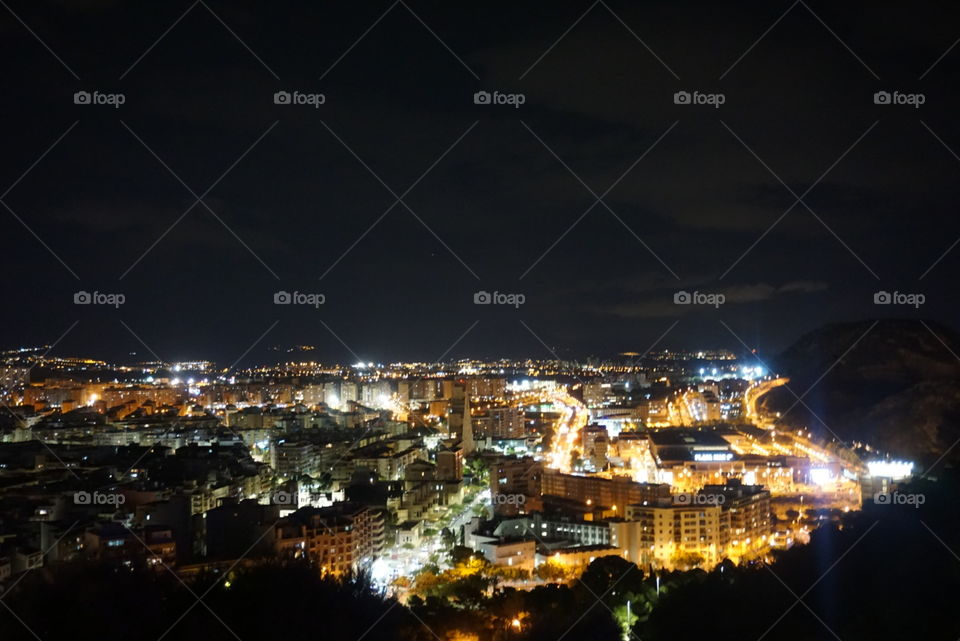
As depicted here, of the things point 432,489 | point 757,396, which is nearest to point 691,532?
point 432,489

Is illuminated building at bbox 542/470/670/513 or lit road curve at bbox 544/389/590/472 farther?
lit road curve at bbox 544/389/590/472

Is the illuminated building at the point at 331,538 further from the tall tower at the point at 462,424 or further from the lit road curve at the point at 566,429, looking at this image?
the tall tower at the point at 462,424

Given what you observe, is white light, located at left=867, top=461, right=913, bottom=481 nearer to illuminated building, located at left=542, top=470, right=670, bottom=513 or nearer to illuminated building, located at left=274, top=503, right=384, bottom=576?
illuminated building, located at left=542, top=470, right=670, bottom=513

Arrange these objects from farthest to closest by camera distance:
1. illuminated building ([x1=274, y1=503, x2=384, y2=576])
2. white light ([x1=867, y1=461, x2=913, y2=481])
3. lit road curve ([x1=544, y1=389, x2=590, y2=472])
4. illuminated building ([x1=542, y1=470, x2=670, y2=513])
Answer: lit road curve ([x1=544, y1=389, x2=590, y2=472]) → white light ([x1=867, y1=461, x2=913, y2=481]) → illuminated building ([x1=542, y1=470, x2=670, y2=513]) → illuminated building ([x1=274, y1=503, x2=384, y2=576])

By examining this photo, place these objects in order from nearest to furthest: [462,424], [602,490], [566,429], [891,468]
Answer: [602,490]
[891,468]
[462,424]
[566,429]

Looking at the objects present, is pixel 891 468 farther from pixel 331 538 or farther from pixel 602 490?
pixel 331 538

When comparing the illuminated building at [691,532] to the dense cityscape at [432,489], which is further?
the illuminated building at [691,532]

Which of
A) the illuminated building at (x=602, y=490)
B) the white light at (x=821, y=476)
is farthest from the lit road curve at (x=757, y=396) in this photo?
the illuminated building at (x=602, y=490)

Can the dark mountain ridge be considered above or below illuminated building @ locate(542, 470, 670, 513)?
above

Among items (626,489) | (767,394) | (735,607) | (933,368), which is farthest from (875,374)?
(735,607)

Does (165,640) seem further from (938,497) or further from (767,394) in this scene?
(767,394)

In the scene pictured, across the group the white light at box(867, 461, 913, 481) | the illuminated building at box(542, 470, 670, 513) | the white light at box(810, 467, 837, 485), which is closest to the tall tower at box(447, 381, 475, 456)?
the illuminated building at box(542, 470, 670, 513)
